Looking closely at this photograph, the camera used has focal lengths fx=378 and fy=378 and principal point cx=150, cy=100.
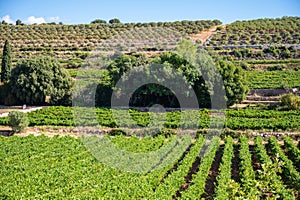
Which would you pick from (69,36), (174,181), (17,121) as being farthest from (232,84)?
(69,36)

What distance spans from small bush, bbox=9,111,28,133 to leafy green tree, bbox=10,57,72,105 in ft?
31.1

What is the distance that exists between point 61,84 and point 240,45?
4266cm

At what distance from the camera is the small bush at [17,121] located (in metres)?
34.3

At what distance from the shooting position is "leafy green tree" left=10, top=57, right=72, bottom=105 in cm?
4385

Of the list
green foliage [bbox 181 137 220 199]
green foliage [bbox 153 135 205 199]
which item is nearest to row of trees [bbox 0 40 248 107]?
green foliage [bbox 181 137 220 199]

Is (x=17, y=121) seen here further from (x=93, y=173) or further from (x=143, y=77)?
(x=143, y=77)

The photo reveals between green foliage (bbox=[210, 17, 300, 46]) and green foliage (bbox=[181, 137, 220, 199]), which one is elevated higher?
green foliage (bbox=[210, 17, 300, 46])

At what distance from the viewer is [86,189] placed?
2002cm

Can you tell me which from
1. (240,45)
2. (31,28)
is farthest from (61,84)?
(31,28)

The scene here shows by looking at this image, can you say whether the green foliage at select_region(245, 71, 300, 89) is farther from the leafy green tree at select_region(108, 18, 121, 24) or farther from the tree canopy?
the leafy green tree at select_region(108, 18, 121, 24)

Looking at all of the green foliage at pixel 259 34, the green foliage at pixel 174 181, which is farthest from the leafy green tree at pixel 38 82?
the green foliage at pixel 259 34

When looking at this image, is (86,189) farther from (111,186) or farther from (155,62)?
(155,62)

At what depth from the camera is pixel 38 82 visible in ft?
145

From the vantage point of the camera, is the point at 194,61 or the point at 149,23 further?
the point at 149,23
